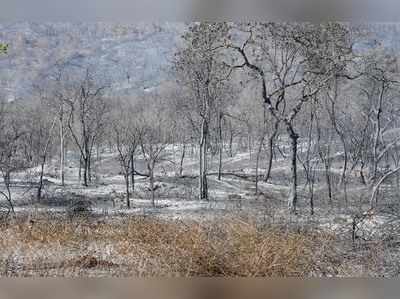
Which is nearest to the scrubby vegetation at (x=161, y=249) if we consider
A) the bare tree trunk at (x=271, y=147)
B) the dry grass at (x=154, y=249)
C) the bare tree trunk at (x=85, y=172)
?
the dry grass at (x=154, y=249)

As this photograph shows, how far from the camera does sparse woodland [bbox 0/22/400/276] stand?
448 centimetres

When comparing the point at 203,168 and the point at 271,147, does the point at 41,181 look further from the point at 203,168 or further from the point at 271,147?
the point at 271,147

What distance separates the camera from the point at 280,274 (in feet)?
14.7

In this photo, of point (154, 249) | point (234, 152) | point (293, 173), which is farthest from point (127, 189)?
point (293, 173)

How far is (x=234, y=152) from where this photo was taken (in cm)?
450

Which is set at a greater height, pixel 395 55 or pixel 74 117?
pixel 395 55

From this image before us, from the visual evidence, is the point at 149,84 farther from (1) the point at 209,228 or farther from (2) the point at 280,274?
(2) the point at 280,274

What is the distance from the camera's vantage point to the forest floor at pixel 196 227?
4438mm

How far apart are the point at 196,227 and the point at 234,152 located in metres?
0.55

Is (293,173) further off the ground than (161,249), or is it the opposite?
(293,173)

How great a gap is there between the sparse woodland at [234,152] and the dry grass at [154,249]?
13 mm

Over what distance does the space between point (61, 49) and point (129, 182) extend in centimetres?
98

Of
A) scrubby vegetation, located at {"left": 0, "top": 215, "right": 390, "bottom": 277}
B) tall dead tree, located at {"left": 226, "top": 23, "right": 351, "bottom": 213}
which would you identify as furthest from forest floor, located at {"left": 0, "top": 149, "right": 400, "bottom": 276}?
tall dead tree, located at {"left": 226, "top": 23, "right": 351, "bottom": 213}
